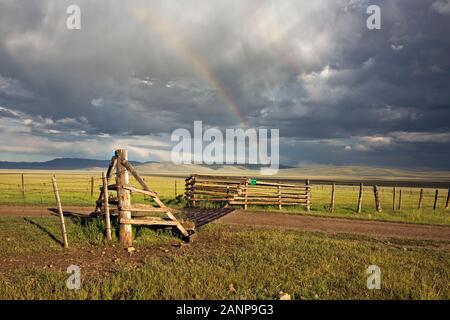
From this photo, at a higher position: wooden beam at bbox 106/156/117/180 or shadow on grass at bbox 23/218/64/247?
wooden beam at bbox 106/156/117/180

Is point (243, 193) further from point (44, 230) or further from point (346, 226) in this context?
point (44, 230)

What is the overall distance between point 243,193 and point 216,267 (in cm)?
1555

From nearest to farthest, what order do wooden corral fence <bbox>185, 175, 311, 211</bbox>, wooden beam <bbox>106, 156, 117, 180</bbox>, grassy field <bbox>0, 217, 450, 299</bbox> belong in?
grassy field <bbox>0, 217, 450, 299</bbox>, wooden beam <bbox>106, 156, 117, 180</bbox>, wooden corral fence <bbox>185, 175, 311, 211</bbox>

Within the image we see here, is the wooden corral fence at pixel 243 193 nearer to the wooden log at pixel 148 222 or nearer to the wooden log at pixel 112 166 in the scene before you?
the wooden log at pixel 148 222

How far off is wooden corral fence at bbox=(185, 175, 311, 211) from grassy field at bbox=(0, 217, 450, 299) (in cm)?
1097

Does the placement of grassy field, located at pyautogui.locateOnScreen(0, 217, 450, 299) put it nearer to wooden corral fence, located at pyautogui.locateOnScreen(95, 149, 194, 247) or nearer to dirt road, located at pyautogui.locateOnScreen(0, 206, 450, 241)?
wooden corral fence, located at pyautogui.locateOnScreen(95, 149, 194, 247)

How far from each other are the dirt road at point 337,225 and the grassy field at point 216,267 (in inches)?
86.0

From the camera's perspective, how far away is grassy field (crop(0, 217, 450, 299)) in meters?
6.25

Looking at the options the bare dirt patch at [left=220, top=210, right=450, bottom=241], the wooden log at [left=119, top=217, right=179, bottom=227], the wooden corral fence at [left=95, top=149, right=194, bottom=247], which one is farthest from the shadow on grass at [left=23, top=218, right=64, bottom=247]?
the bare dirt patch at [left=220, top=210, right=450, bottom=241]

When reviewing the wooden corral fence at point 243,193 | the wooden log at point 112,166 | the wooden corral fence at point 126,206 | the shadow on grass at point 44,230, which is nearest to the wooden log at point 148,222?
the wooden corral fence at point 126,206

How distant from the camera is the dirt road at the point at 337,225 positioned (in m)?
14.4

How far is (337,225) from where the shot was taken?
16.5m
